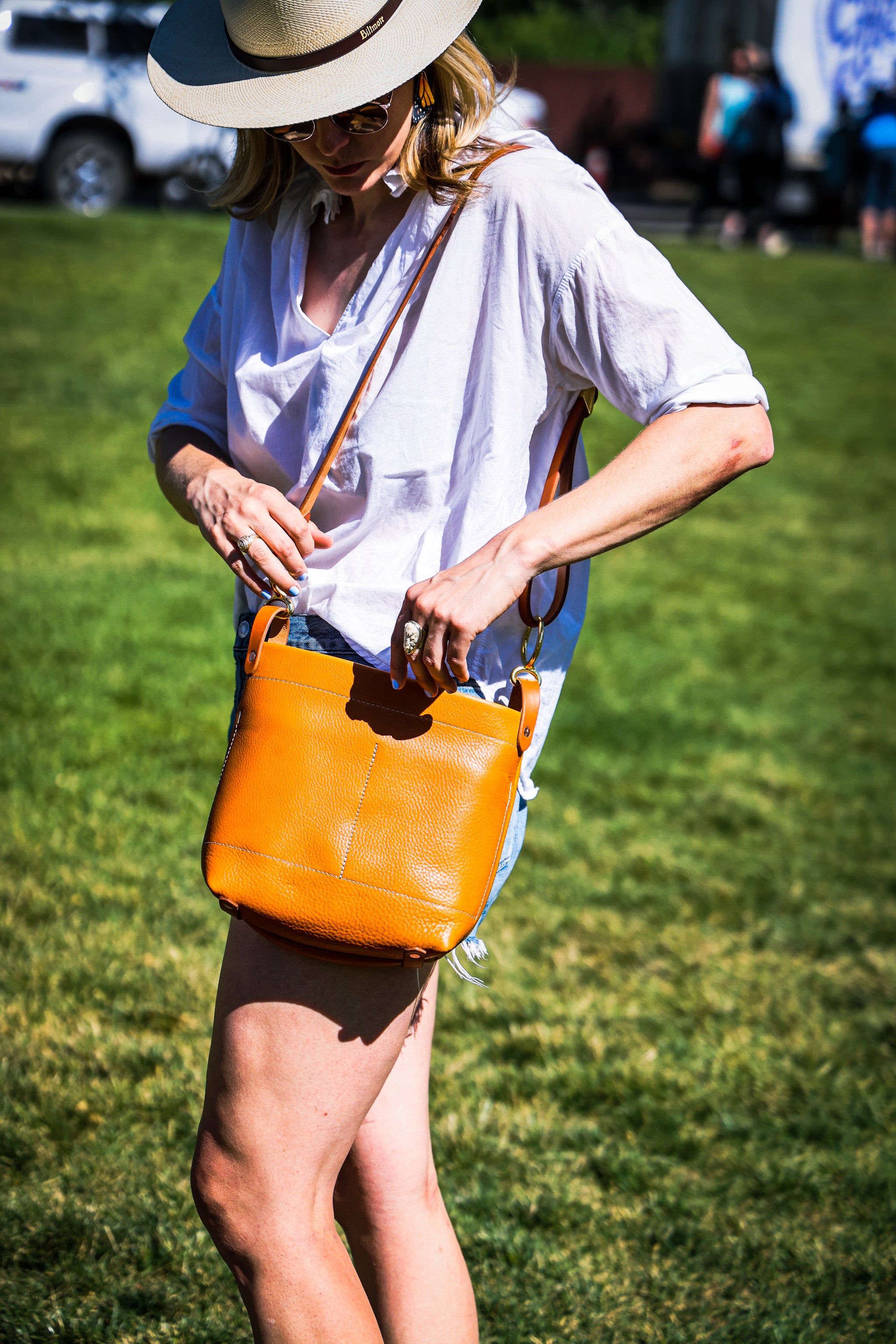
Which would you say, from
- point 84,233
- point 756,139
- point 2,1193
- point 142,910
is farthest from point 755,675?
point 756,139

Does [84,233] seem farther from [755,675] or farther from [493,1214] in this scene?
[493,1214]

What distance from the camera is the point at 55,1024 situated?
3037 millimetres

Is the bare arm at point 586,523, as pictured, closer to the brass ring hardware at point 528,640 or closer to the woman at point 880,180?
the brass ring hardware at point 528,640

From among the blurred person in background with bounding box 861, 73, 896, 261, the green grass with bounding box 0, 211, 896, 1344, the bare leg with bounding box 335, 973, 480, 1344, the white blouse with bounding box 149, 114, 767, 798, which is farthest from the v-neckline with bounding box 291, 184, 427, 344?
the blurred person in background with bounding box 861, 73, 896, 261

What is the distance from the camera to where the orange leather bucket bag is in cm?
143

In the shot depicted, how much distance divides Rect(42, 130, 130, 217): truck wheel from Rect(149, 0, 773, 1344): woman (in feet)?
41.6

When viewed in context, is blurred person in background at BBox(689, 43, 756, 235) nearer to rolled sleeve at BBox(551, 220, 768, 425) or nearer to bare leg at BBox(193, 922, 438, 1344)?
rolled sleeve at BBox(551, 220, 768, 425)

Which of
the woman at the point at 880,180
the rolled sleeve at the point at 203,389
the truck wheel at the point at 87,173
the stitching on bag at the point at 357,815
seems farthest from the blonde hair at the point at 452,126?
the woman at the point at 880,180

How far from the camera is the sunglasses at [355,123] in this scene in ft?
4.89

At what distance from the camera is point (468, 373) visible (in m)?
1.51

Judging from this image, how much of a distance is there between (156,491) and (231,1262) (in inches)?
250

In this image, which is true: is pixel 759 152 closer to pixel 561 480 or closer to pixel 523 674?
pixel 561 480

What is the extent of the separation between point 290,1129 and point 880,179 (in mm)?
16854

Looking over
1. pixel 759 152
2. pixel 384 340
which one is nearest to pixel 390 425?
pixel 384 340
